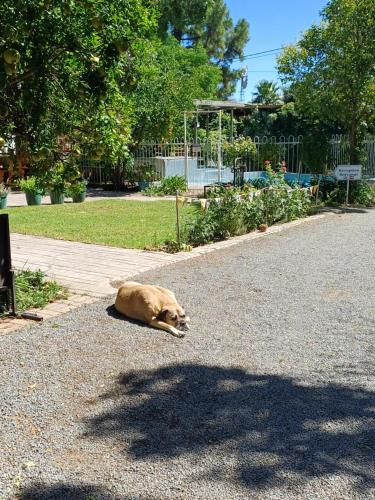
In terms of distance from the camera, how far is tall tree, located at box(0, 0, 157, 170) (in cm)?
361

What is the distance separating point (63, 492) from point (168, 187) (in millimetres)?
16178

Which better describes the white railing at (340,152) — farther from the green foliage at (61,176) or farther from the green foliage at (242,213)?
the green foliage at (61,176)

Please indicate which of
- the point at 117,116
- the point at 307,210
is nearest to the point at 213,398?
the point at 117,116

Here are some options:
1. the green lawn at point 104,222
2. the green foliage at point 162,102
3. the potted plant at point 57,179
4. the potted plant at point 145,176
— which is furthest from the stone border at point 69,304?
the potted plant at point 145,176

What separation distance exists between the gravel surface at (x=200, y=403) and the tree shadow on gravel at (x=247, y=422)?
0.01 metres

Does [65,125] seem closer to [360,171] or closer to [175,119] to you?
[360,171]

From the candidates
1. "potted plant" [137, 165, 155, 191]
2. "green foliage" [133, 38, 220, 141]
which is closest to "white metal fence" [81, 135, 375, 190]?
"potted plant" [137, 165, 155, 191]

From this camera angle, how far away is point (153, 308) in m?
5.02

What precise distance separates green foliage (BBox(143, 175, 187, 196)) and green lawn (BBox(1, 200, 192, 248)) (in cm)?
250

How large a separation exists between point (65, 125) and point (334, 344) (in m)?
2.94

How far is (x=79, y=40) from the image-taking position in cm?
396

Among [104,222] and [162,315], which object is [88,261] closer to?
[162,315]

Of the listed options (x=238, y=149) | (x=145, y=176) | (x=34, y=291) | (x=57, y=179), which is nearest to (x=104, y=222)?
(x=34, y=291)

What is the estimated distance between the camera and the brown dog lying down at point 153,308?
16.2 ft
